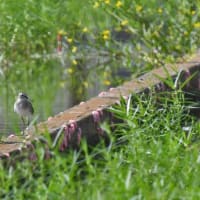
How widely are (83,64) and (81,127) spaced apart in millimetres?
6191

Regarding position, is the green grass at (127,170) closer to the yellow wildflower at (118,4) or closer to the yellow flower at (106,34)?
the yellow wildflower at (118,4)

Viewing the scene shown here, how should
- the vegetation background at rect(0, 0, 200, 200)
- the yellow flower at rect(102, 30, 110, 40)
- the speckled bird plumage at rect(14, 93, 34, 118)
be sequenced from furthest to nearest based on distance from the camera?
1. the yellow flower at rect(102, 30, 110, 40)
2. the speckled bird plumage at rect(14, 93, 34, 118)
3. the vegetation background at rect(0, 0, 200, 200)

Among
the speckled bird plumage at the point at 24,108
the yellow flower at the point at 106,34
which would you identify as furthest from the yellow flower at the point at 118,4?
the speckled bird plumage at the point at 24,108

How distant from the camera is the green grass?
5.64 meters

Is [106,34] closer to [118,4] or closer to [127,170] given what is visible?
[118,4]

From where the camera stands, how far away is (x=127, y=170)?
6055 millimetres

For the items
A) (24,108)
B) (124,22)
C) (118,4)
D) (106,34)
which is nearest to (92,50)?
(106,34)

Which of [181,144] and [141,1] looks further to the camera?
[141,1]

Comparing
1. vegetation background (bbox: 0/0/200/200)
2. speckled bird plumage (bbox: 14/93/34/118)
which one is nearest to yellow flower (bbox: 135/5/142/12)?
vegetation background (bbox: 0/0/200/200)

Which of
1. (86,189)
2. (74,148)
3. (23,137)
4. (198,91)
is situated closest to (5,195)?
(86,189)

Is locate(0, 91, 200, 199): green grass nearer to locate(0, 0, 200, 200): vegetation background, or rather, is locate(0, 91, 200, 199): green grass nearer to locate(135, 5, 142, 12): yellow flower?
locate(0, 0, 200, 200): vegetation background

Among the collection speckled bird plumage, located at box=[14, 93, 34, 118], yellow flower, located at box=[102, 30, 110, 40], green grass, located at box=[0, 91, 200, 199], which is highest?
yellow flower, located at box=[102, 30, 110, 40]

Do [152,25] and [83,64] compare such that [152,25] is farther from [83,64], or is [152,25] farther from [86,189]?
[86,189]

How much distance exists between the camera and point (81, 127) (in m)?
7.71
